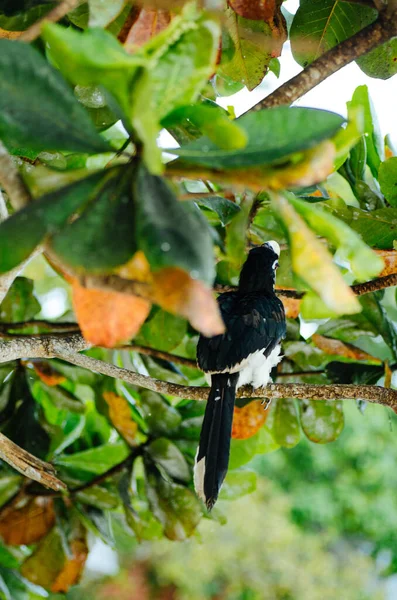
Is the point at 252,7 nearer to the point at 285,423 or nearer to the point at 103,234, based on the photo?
the point at 103,234

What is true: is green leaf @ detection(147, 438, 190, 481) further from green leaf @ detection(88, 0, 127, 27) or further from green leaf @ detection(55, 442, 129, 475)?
green leaf @ detection(88, 0, 127, 27)

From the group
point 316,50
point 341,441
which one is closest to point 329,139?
point 316,50

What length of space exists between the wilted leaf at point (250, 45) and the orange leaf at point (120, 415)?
25.5 inches

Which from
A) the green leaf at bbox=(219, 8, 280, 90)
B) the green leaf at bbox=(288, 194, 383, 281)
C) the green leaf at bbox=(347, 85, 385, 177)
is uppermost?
the green leaf at bbox=(347, 85, 385, 177)

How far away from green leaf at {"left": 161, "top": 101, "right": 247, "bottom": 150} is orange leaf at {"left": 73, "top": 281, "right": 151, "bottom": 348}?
0.14 metres

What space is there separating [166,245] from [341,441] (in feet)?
21.4

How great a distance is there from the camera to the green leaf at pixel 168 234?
446mm

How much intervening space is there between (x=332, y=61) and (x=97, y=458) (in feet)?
2.98

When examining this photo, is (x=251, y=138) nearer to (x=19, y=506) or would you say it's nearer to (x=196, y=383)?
(x=19, y=506)

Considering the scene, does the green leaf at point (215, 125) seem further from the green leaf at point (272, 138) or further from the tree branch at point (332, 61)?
the tree branch at point (332, 61)

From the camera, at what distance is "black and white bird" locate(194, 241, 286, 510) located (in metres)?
1.18

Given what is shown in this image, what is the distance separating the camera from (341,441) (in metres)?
6.63

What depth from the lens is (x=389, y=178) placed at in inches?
39.5

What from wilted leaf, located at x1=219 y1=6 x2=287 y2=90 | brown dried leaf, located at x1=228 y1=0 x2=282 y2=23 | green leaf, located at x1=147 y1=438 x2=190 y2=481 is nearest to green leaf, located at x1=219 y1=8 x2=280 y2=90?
wilted leaf, located at x1=219 y1=6 x2=287 y2=90
